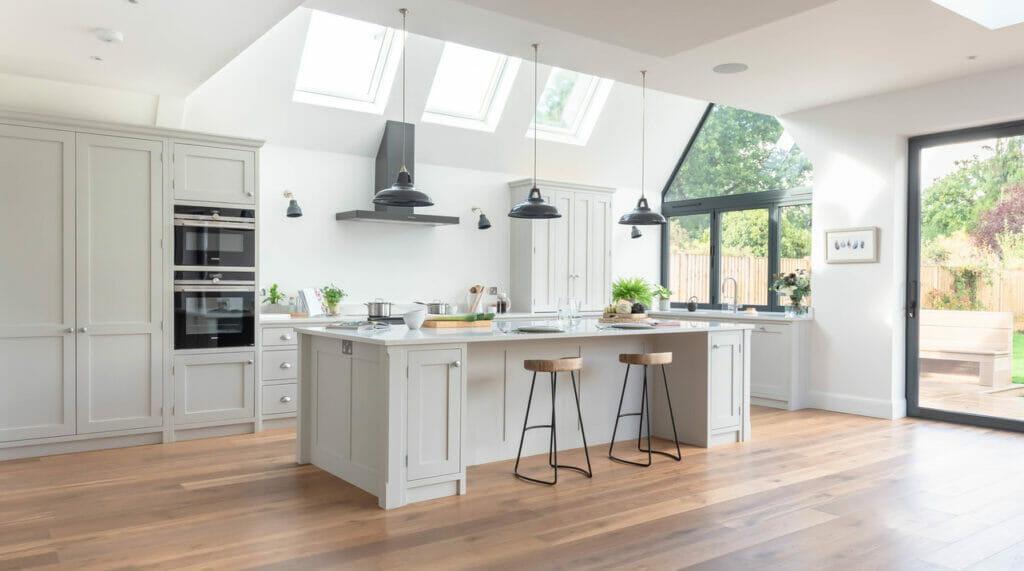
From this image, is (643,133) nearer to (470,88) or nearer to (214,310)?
(470,88)

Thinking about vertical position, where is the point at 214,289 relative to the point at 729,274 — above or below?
below

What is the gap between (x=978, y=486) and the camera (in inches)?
153

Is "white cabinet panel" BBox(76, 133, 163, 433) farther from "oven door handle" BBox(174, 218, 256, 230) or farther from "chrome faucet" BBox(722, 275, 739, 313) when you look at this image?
"chrome faucet" BBox(722, 275, 739, 313)

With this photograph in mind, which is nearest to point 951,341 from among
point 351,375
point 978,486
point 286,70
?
point 978,486

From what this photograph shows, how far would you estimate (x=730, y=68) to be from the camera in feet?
16.7

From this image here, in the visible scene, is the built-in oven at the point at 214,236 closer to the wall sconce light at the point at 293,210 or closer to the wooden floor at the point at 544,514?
the wall sconce light at the point at 293,210

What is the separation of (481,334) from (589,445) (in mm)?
1472

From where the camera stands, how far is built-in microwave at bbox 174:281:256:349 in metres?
4.95

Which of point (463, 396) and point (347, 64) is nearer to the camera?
point (463, 396)

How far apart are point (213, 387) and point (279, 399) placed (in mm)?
529

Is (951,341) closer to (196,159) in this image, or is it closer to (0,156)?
(196,159)

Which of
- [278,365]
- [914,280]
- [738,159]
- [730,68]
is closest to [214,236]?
[278,365]

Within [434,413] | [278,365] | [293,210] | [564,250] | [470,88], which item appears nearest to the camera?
[434,413]

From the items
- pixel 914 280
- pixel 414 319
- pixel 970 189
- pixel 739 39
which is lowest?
pixel 414 319
